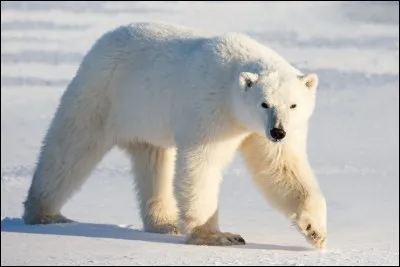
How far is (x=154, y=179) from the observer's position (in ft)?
22.9

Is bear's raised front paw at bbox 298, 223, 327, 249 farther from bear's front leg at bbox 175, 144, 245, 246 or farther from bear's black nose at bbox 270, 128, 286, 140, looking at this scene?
bear's black nose at bbox 270, 128, 286, 140

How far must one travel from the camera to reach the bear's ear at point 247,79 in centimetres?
570

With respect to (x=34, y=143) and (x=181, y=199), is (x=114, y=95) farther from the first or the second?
(x=34, y=143)

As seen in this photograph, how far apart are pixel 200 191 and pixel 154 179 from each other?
45.0 inches

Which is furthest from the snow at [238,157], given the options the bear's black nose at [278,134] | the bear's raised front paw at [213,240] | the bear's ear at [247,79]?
the bear's ear at [247,79]

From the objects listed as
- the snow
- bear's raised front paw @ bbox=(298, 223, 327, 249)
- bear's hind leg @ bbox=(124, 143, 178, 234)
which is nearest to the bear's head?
bear's raised front paw @ bbox=(298, 223, 327, 249)

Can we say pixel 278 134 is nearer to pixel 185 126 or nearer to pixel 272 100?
pixel 272 100

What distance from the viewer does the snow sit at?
217 inches

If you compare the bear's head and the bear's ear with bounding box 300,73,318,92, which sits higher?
the bear's ear with bounding box 300,73,318,92

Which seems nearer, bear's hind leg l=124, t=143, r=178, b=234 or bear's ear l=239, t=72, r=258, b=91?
bear's ear l=239, t=72, r=258, b=91

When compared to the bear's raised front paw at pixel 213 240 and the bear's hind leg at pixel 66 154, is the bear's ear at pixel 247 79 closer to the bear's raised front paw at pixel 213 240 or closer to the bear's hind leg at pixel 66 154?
the bear's raised front paw at pixel 213 240

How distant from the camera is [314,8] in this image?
64.3 feet

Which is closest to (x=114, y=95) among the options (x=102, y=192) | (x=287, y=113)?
(x=287, y=113)

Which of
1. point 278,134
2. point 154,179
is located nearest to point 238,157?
point 154,179
